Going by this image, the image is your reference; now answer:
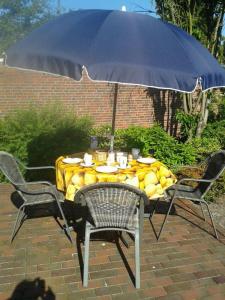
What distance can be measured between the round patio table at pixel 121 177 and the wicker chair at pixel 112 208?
13.4 inches

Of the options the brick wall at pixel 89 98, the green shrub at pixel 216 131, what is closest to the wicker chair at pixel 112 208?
the brick wall at pixel 89 98

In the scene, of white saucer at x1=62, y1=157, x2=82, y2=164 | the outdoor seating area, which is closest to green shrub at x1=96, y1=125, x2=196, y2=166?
the outdoor seating area

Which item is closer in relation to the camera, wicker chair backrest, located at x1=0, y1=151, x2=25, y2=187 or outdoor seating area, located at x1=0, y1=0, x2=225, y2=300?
outdoor seating area, located at x1=0, y1=0, x2=225, y2=300

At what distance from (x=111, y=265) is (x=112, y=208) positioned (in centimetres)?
67

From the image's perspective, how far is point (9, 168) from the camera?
402 centimetres

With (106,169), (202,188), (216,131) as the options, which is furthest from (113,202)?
(216,131)

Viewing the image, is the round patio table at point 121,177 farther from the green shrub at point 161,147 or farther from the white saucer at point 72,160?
the green shrub at point 161,147

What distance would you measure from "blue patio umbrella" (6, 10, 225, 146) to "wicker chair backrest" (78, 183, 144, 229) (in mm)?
950

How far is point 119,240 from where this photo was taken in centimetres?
417

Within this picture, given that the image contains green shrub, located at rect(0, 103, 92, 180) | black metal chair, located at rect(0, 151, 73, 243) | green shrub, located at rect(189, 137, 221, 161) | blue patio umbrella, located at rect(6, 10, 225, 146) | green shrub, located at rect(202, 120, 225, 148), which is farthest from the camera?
green shrub, located at rect(202, 120, 225, 148)

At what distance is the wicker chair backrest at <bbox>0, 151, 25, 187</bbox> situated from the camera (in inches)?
153

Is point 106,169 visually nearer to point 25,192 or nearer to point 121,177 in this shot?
point 121,177

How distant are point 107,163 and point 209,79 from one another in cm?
153

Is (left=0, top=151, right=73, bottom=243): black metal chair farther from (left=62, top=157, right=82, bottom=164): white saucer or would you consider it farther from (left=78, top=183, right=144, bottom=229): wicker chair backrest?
(left=78, top=183, right=144, bottom=229): wicker chair backrest
